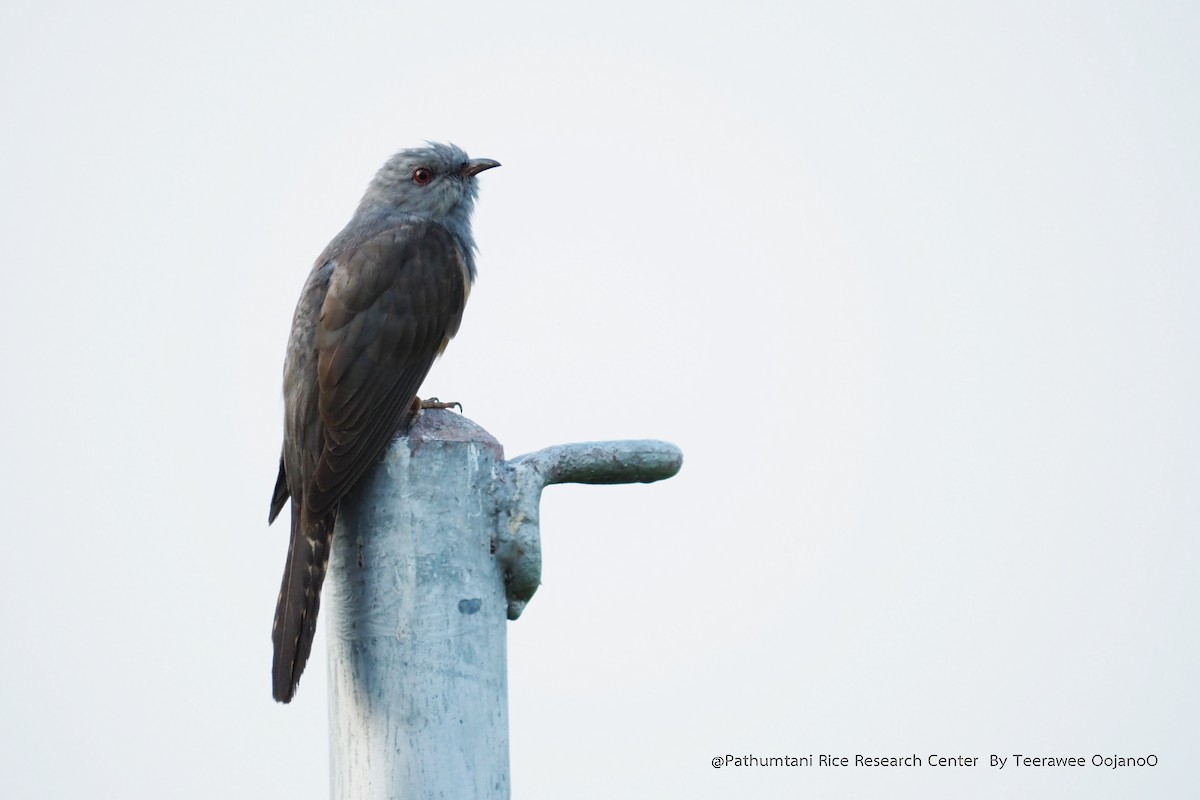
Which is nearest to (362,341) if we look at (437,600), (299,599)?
(299,599)

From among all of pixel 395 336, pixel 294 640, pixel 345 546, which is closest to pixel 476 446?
pixel 345 546

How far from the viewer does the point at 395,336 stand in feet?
12.5

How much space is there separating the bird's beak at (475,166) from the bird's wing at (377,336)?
0.50 meters

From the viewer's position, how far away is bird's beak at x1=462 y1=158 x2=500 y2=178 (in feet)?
16.2

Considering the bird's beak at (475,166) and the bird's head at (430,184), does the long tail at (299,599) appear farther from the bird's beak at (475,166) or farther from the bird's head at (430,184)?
the bird's beak at (475,166)

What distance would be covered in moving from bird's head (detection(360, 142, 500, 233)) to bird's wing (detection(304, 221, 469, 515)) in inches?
11.1

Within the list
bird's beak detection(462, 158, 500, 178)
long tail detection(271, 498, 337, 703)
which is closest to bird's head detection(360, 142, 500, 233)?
bird's beak detection(462, 158, 500, 178)

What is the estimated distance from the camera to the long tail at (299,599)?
296 cm

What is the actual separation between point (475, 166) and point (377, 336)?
1.39m

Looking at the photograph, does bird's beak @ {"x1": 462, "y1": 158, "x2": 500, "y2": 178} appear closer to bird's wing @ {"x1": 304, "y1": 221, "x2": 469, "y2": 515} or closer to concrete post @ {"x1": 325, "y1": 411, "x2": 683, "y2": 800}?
bird's wing @ {"x1": 304, "y1": 221, "x2": 469, "y2": 515}

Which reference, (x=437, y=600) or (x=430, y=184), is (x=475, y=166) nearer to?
(x=430, y=184)

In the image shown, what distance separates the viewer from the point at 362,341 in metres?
3.73

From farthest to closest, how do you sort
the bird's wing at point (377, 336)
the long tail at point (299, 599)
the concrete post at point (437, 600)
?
the bird's wing at point (377, 336) → the long tail at point (299, 599) → the concrete post at point (437, 600)

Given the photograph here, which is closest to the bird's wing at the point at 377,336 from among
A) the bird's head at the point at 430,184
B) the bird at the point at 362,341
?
the bird at the point at 362,341
